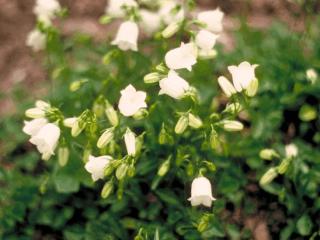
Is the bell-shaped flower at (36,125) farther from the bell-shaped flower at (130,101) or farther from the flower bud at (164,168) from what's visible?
the flower bud at (164,168)

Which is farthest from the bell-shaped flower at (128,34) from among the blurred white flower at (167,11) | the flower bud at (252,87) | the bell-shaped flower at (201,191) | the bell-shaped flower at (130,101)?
the bell-shaped flower at (201,191)

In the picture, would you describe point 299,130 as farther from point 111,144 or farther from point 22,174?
point 22,174

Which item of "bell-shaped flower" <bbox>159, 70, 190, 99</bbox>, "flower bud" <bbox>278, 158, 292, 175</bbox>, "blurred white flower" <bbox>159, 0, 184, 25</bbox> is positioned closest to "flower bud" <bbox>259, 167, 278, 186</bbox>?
"flower bud" <bbox>278, 158, 292, 175</bbox>

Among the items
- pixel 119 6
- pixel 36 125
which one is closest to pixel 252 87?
pixel 119 6

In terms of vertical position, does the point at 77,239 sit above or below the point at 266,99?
below

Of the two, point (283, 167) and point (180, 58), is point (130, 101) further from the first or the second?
point (283, 167)

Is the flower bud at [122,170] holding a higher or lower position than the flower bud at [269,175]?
higher

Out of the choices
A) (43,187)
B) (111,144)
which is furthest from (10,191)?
(111,144)
